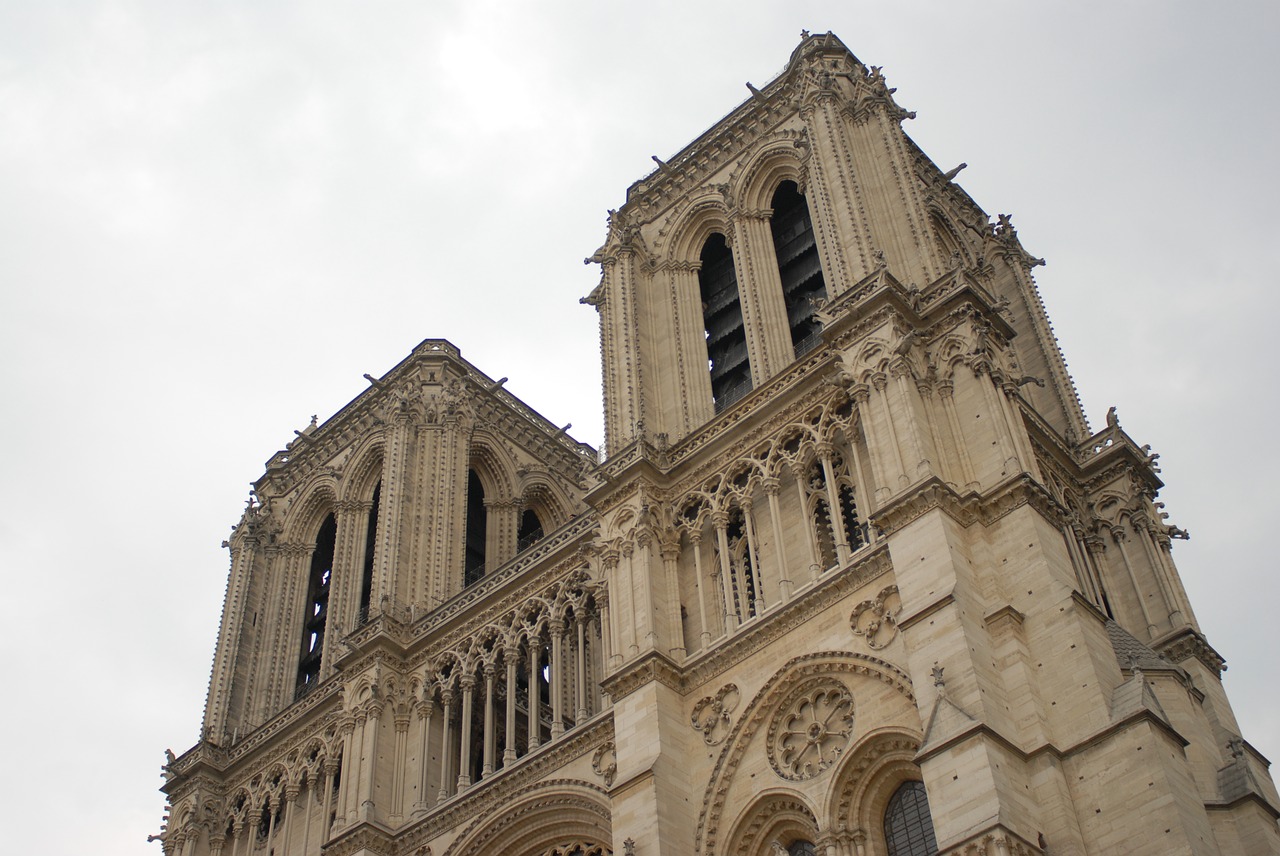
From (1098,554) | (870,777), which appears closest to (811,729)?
(870,777)

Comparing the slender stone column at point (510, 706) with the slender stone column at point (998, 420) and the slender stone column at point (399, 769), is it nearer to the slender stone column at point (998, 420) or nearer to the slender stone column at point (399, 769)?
the slender stone column at point (399, 769)

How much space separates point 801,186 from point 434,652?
12.9 meters

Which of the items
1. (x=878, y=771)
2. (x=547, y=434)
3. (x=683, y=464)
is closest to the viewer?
(x=878, y=771)

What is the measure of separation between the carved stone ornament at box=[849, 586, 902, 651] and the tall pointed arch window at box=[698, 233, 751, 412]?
8578 mm

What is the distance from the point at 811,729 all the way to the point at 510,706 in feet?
25.3

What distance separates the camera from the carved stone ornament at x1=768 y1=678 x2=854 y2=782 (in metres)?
23.7

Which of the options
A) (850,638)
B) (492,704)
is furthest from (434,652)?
(850,638)

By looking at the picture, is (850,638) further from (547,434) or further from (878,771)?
(547,434)

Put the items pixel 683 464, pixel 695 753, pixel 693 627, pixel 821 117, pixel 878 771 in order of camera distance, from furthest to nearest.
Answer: pixel 821 117 → pixel 683 464 → pixel 693 627 → pixel 695 753 → pixel 878 771

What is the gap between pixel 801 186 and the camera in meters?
34.0

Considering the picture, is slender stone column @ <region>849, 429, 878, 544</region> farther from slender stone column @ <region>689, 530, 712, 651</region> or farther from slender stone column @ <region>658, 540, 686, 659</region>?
slender stone column @ <region>658, 540, 686, 659</region>

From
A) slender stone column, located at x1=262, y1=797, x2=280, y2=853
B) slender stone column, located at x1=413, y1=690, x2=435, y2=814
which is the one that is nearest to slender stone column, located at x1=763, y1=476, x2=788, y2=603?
slender stone column, located at x1=413, y1=690, x2=435, y2=814

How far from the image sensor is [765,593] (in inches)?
1044

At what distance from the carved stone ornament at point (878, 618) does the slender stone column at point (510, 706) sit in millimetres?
8183
